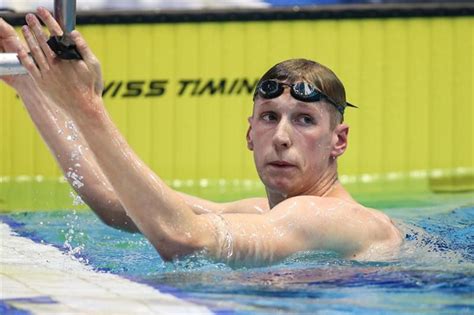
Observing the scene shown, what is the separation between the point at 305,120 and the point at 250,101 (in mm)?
2794

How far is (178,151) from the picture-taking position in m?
6.61

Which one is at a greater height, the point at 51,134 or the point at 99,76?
the point at 99,76

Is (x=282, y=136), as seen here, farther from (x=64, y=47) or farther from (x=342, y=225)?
(x=64, y=47)

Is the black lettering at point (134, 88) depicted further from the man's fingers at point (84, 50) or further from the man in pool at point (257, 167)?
the man's fingers at point (84, 50)

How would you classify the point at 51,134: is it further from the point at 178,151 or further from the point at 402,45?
the point at 402,45

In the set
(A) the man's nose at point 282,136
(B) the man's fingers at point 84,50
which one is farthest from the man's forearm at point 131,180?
(A) the man's nose at point 282,136

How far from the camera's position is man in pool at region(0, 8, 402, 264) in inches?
121

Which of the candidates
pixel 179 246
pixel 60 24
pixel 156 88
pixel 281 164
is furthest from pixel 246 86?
pixel 60 24

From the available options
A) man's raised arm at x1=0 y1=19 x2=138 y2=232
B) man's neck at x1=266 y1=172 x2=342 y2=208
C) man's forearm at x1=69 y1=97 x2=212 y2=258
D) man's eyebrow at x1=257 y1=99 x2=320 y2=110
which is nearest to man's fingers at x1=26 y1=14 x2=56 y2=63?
man's forearm at x1=69 y1=97 x2=212 y2=258

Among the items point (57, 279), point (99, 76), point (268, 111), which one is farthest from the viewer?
point (268, 111)

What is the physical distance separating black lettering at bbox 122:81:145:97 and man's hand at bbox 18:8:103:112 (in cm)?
355

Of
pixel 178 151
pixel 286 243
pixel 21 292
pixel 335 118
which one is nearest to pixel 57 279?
pixel 21 292

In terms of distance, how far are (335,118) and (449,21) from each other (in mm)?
3032

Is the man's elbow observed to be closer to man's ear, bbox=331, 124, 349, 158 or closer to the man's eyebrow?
the man's eyebrow
